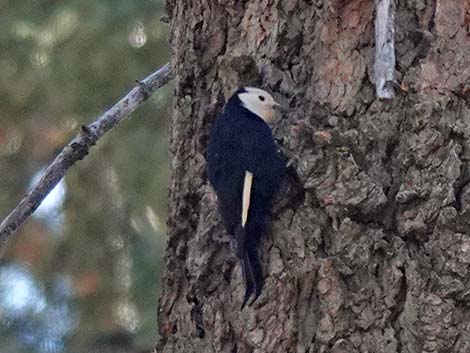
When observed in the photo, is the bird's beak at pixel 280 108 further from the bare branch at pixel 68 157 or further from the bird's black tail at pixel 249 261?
the bare branch at pixel 68 157

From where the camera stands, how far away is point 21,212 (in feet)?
6.51

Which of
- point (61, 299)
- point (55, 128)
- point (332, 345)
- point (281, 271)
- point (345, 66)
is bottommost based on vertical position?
point (332, 345)

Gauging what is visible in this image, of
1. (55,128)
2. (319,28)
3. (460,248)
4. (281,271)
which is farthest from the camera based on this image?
(55,128)

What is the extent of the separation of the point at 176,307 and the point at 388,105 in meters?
0.50

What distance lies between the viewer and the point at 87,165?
3639mm

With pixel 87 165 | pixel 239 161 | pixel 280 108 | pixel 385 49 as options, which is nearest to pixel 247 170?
pixel 239 161

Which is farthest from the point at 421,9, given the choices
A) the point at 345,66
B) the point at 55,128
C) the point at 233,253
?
the point at 55,128

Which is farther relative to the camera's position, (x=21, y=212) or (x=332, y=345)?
(x=21, y=212)

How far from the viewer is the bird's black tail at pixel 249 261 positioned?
175 cm

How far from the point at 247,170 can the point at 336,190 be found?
177 mm

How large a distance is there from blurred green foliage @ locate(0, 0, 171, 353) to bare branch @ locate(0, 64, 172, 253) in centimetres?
131

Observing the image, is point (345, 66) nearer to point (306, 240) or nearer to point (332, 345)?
point (306, 240)

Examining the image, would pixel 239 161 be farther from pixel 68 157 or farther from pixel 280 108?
pixel 68 157

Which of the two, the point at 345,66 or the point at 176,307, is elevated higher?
the point at 345,66
